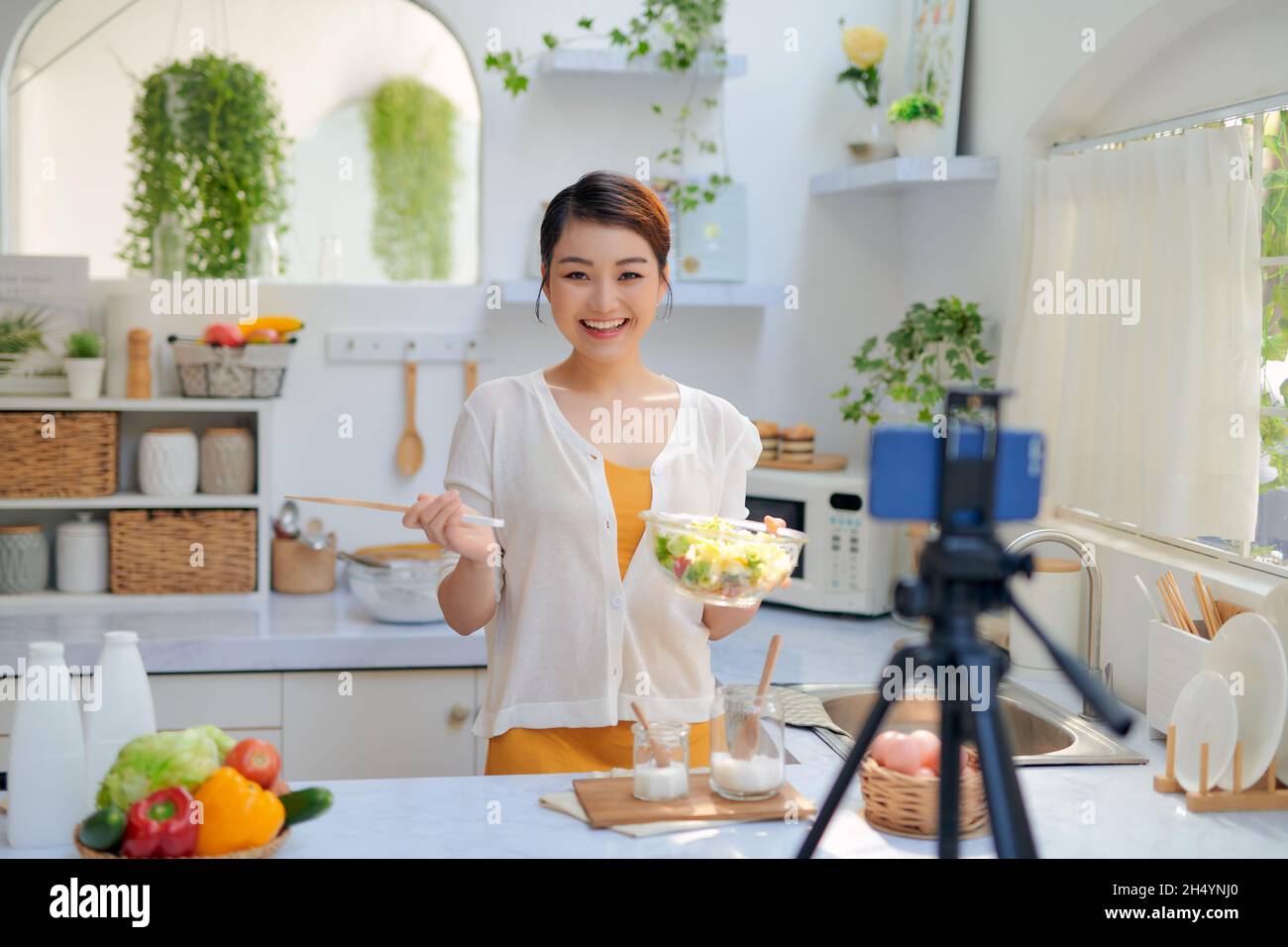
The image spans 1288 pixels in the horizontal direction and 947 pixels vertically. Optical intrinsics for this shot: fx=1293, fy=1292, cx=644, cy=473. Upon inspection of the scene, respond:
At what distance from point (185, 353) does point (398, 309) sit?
0.53 metres

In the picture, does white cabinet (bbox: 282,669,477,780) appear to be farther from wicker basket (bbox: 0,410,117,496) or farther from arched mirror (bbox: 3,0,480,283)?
arched mirror (bbox: 3,0,480,283)

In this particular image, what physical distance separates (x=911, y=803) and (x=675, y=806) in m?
0.28

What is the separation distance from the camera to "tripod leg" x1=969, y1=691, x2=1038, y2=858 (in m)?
0.86

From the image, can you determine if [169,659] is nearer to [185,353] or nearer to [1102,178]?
[185,353]

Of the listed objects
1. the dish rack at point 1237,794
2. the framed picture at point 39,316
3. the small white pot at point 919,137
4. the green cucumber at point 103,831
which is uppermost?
the small white pot at point 919,137

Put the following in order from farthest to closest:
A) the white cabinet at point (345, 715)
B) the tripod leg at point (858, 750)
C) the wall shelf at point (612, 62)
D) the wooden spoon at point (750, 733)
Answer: the wall shelf at point (612, 62), the white cabinet at point (345, 715), the wooden spoon at point (750, 733), the tripod leg at point (858, 750)

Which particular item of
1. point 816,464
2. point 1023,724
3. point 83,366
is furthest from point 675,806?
point 83,366

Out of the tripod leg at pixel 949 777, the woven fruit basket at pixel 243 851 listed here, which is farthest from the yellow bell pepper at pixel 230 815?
the tripod leg at pixel 949 777

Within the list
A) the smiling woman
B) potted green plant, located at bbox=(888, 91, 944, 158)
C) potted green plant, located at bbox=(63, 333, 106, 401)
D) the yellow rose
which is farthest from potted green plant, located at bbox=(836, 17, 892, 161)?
potted green plant, located at bbox=(63, 333, 106, 401)

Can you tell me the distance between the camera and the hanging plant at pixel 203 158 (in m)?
3.20

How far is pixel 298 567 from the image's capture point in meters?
3.15

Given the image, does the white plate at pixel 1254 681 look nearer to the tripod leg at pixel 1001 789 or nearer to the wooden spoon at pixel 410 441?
the tripod leg at pixel 1001 789

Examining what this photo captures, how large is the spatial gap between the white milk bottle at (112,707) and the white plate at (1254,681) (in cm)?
139

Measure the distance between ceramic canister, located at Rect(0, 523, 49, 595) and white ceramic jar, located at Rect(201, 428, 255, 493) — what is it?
386 millimetres
